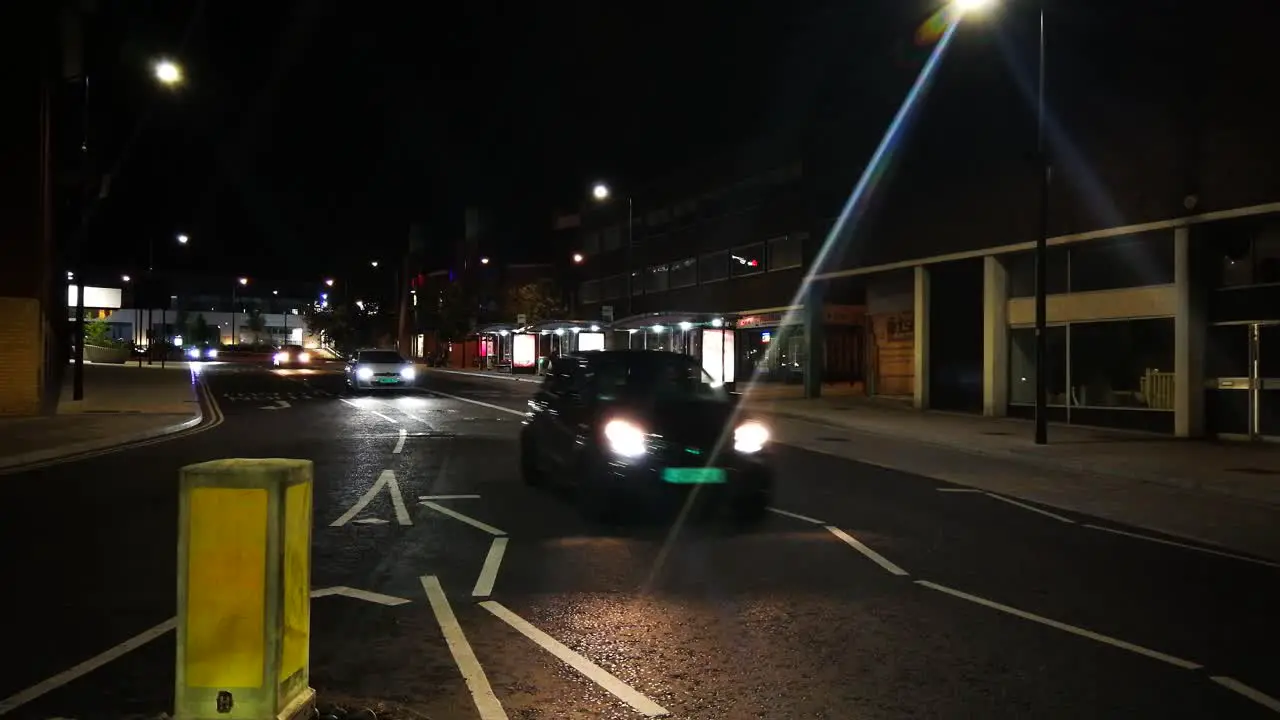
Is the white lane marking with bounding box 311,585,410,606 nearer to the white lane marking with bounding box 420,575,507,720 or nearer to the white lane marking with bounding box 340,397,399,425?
the white lane marking with bounding box 420,575,507,720

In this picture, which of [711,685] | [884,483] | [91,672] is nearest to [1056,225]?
[884,483]

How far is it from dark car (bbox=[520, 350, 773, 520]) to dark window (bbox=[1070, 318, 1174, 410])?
1348 cm

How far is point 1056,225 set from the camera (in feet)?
73.2

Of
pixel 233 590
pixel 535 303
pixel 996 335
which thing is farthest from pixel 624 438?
pixel 535 303

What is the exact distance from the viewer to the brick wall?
72.0ft

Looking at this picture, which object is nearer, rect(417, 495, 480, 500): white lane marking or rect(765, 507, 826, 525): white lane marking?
rect(765, 507, 826, 525): white lane marking

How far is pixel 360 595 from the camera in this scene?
705 cm

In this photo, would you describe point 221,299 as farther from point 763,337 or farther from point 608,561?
point 608,561

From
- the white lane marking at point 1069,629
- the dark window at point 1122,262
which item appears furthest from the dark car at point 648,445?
the dark window at point 1122,262

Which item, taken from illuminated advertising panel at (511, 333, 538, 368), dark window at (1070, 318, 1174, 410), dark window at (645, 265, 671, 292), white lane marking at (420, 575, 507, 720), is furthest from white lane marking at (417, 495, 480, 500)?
illuminated advertising panel at (511, 333, 538, 368)

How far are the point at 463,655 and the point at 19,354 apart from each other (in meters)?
20.6

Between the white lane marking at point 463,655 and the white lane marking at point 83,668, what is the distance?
1.49m

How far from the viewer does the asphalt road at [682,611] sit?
5113 millimetres

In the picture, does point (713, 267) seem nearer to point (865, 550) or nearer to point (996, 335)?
point (996, 335)
